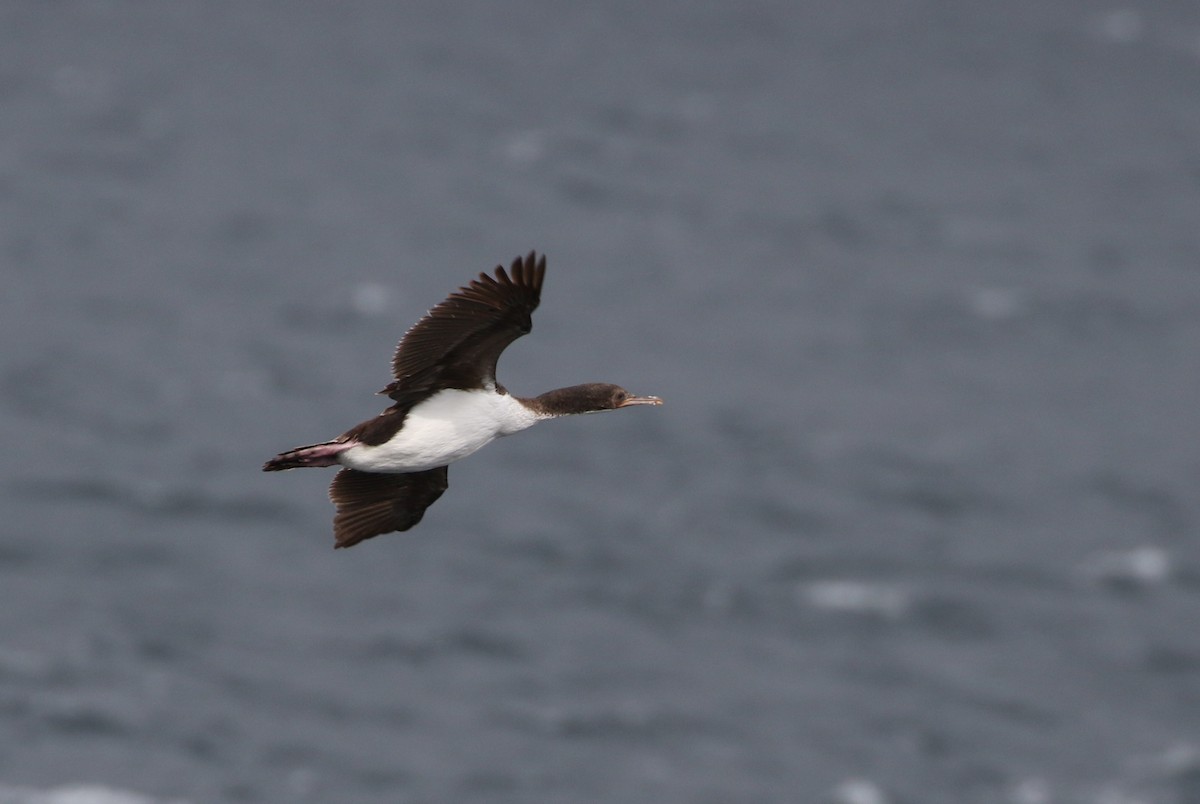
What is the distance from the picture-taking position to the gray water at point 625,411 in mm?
73188

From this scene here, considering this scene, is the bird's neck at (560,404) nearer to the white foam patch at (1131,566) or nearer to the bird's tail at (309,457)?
the bird's tail at (309,457)

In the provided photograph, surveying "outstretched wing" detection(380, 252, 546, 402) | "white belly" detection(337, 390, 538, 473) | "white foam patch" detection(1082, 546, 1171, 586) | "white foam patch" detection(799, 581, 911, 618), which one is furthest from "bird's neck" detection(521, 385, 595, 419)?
"white foam patch" detection(1082, 546, 1171, 586)

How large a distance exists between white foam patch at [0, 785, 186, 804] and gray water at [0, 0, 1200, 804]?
0.53 feet

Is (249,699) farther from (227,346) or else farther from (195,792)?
→ (227,346)

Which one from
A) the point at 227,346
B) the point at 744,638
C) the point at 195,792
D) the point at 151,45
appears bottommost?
the point at 195,792

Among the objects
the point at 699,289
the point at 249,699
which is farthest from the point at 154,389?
the point at 699,289

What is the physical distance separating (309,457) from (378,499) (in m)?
2.30

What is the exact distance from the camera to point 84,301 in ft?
310

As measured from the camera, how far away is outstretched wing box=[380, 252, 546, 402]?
2261cm

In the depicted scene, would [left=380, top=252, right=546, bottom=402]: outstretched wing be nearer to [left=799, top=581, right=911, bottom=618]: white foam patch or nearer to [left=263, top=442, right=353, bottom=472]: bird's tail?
[left=263, top=442, right=353, bottom=472]: bird's tail

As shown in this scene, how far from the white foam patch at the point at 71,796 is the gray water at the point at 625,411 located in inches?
6.4

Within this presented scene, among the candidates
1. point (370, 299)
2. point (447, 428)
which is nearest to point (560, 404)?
point (447, 428)

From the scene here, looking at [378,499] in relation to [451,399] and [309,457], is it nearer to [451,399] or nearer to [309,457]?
[309,457]

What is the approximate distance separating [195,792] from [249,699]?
547 cm
